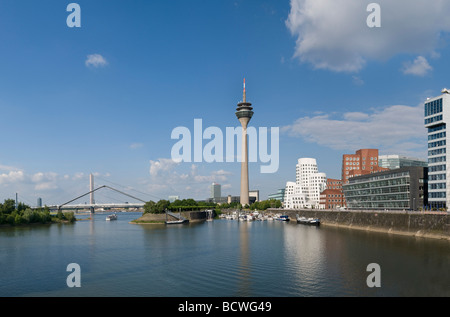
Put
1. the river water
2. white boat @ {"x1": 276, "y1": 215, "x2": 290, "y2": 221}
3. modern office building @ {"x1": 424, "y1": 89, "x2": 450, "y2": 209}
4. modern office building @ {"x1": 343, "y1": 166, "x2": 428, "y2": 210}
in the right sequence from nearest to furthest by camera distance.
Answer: the river water, modern office building @ {"x1": 424, "y1": 89, "x2": 450, "y2": 209}, modern office building @ {"x1": 343, "y1": 166, "x2": 428, "y2": 210}, white boat @ {"x1": 276, "y1": 215, "x2": 290, "y2": 221}

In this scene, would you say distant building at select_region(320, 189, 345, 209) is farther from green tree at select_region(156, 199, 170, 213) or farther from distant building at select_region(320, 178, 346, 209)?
green tree at select_region(156, 199, 170, 213)

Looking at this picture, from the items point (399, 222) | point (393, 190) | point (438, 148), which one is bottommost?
point (399, 222)

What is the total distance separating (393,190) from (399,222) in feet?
81.2

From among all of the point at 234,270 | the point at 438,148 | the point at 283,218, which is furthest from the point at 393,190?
the point at 234,270

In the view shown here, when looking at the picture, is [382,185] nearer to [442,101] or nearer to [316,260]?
[442,101]

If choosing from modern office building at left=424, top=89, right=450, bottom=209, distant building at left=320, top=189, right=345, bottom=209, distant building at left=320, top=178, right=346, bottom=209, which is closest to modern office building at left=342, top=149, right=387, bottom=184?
distant building at left=320, top=178, right=346, bottom=209

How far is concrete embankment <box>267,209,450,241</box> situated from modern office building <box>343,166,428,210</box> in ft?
37.9

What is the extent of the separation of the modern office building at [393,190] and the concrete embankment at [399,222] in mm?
11544

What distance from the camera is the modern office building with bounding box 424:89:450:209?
80.5m

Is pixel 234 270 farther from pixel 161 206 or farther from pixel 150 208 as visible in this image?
pixel 150 208

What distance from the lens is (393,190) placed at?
3767 inches

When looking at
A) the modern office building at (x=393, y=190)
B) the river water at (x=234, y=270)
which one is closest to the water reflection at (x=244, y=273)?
the river water at (x=234, y=270)

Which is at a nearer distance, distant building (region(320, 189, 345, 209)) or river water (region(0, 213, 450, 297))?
river water (region(0, 213, 450, 297))

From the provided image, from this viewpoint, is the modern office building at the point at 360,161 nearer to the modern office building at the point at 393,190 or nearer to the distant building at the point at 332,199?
the distant building at the point at 332,199
